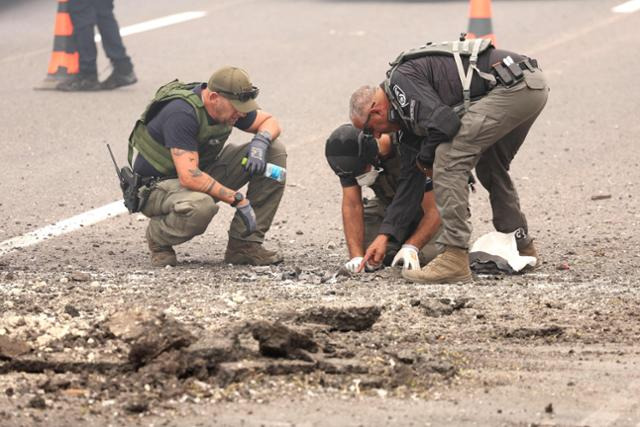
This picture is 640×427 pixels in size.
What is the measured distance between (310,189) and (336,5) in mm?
6656

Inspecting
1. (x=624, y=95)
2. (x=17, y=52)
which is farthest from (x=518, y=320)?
(x=17, y=52)

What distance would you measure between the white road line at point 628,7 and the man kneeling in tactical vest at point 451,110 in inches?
316

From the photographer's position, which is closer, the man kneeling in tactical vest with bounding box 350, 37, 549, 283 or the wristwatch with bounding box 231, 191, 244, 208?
the man kneeling in tactical vest with bounding box 350, 37, 549, 283

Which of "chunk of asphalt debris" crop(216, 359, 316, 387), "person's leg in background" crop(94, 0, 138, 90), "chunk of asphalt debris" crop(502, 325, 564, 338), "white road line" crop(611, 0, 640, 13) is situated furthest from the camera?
"white road line" crop(611, 0, 640, 13)

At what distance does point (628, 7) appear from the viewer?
15375mm

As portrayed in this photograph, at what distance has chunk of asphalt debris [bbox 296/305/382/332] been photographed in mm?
6047

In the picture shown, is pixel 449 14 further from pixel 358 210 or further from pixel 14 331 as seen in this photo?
pixel 14 331

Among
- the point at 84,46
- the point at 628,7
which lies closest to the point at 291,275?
the point at 84,46

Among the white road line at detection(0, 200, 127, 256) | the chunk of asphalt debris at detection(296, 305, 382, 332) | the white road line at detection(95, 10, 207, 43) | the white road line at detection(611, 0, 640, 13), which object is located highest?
the chunk of asphalt debris at detection(296, 305, 382, 332)

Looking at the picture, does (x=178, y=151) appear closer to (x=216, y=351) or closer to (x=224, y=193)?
(x=224, y=193)

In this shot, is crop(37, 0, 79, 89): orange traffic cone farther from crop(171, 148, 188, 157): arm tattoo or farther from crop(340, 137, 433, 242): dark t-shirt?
crop(340, 137, 433, 242): dark t-shirt

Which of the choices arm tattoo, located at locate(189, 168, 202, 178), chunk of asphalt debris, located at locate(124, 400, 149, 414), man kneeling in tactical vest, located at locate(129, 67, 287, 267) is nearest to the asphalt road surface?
chunk of asphalt debris, located at locate(124, 400, 149, 414)

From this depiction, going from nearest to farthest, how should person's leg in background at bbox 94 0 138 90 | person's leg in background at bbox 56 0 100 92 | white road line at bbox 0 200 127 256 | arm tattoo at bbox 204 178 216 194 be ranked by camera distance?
arm tattoo at bbox 204 178 216 194
white road line at bbox 0 200 127 256
person's leg in background at bbox 56 0 100 92
person's leg in background at bbox 94 0 138 90

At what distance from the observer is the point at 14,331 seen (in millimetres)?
5902
